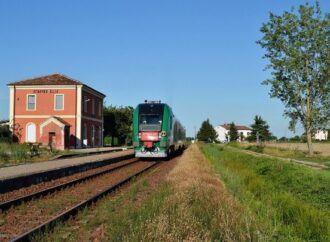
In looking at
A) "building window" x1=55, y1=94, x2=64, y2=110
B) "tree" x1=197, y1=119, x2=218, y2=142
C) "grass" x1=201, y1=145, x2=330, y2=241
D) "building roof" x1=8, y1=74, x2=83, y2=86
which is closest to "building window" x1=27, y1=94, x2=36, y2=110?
"building roof" x1=8, y1=74, x2=83, y2=86

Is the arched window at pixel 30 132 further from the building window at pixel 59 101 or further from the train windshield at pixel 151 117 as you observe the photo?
the train windshield at pixel 151 117

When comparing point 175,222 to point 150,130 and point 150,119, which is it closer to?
point 150,130

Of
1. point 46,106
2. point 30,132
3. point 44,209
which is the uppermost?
point 46,106

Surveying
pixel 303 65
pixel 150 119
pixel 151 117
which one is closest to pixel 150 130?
pixel 150 119

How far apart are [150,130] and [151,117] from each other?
912 mm

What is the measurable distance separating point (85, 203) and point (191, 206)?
402cm

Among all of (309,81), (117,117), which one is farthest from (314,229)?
(117,117)

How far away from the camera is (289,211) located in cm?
984

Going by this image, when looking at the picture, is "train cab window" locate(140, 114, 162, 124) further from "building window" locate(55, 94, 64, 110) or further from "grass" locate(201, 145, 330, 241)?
"building window" locate(55, 94, 64, 110)

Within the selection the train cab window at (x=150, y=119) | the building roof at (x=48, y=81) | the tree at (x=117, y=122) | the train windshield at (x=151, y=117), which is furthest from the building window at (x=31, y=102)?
the train cab window at (x=150, y=119)

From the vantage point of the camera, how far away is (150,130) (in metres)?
30.1

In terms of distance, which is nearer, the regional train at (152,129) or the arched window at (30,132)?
the regional train at (152,129)

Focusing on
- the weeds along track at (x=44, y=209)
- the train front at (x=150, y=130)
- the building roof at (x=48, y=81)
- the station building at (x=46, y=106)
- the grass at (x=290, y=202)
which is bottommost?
the weeds along track at (x=44, y=209)

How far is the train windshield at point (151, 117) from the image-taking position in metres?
30.3
